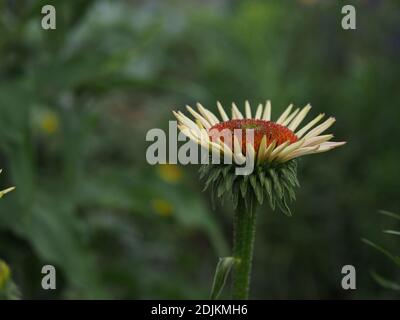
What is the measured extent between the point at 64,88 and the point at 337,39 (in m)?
2.36

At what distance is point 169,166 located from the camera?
3.71 meters

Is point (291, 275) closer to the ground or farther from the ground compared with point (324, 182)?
closer to the ground

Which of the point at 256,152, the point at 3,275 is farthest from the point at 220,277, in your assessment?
the point at 3,275

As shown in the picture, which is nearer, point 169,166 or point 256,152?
point 256,152

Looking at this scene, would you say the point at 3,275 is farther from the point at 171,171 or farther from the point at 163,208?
the point at 171,171

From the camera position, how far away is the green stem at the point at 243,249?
1176 mm

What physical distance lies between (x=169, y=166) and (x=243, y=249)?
254 cm

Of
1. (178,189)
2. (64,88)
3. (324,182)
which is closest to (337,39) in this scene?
(324,182)

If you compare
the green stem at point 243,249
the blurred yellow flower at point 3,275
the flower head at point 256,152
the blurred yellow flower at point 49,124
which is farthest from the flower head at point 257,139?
the blurred yellow flower at point 49,124

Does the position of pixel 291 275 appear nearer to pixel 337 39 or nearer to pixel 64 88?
pixel 64 88

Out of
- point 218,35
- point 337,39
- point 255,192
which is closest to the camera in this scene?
point 255,192

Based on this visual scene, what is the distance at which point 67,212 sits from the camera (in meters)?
2.34

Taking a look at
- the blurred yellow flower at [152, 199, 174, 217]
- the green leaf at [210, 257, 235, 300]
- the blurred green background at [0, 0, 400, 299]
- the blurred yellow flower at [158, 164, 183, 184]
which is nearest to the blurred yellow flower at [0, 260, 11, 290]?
the green leaf at [210, 257, 235, 300]

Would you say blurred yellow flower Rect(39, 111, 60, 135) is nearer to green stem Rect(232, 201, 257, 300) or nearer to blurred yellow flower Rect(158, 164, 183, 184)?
blurred yellow flower Rect(158, 164, 183, 184)
